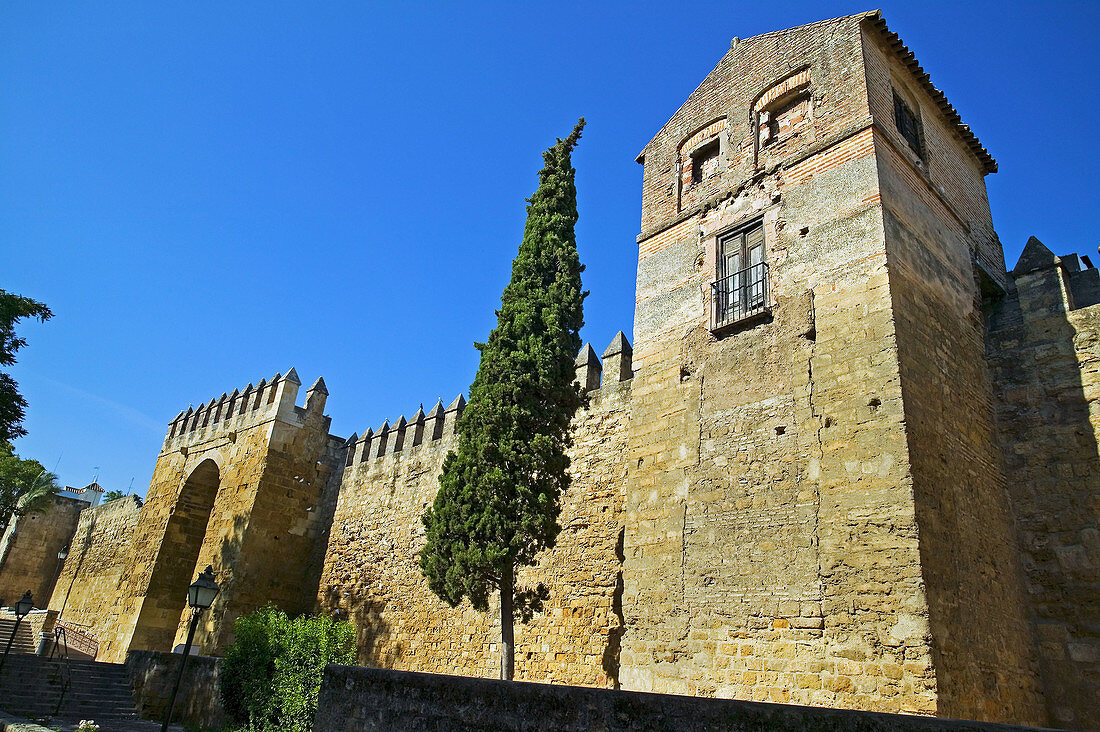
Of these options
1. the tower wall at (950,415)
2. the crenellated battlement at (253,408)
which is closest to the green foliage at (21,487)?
the crenellated battlement at (253,408)

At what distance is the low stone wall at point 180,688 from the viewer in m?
11.9

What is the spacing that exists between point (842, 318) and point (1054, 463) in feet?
10.6

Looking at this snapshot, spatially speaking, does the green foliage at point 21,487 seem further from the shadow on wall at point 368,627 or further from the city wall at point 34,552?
the shadow on wall at point 368,627

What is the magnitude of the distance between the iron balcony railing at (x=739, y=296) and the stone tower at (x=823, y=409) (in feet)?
0.09

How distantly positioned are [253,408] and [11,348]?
17.7 feet

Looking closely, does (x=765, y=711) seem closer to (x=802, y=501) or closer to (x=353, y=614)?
(x=802, y=501)

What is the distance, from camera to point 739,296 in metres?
8.23

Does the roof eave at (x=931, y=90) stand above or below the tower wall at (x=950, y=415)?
above

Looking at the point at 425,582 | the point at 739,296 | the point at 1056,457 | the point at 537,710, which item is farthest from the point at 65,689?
the point at 1056,457

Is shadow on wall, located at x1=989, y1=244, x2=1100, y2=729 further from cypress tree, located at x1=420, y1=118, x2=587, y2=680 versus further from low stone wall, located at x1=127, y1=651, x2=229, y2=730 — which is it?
low stone wall, located at x1=127, y1=651, x2=229, y2=730

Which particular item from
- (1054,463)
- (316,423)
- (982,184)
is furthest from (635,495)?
(316,423)

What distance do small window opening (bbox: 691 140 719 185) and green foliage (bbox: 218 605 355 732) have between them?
30.4 ft

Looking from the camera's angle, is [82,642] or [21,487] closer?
[82,642]

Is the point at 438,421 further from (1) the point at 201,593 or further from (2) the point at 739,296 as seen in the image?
(2) the point at 739,296
